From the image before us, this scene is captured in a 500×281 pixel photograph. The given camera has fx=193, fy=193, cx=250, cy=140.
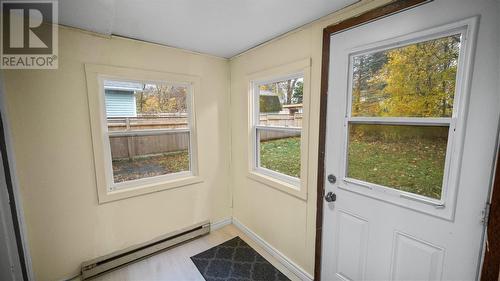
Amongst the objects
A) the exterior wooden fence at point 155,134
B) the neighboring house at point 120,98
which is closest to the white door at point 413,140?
the exterior wooden fence at point 155,134

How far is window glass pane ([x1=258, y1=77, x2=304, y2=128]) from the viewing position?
1.86 metres

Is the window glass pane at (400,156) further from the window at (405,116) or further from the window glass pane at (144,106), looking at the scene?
the window glass pane at (144,106)

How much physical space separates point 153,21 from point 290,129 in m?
1.50

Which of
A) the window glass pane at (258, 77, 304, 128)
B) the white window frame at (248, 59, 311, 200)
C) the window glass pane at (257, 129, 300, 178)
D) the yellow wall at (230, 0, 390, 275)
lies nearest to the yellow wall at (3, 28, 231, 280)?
the yellow wall at (230, 0, 390, 275)

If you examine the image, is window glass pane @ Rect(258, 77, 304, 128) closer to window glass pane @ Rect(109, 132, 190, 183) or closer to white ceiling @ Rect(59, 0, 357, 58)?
white ceiling @ Rect(59, 0, 357, 58)

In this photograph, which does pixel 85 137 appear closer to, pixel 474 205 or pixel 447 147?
pixel 447 147

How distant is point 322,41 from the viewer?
4.97 feet

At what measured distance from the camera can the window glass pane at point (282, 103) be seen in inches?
73.2

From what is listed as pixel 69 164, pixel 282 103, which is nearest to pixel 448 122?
pixel 282 103

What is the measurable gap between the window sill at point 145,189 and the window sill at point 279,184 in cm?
71

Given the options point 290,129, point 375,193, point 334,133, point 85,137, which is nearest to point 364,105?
point 334,133

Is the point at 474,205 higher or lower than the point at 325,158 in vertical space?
lower

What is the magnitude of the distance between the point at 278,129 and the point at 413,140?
1.15 m

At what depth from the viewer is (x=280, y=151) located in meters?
2.17
